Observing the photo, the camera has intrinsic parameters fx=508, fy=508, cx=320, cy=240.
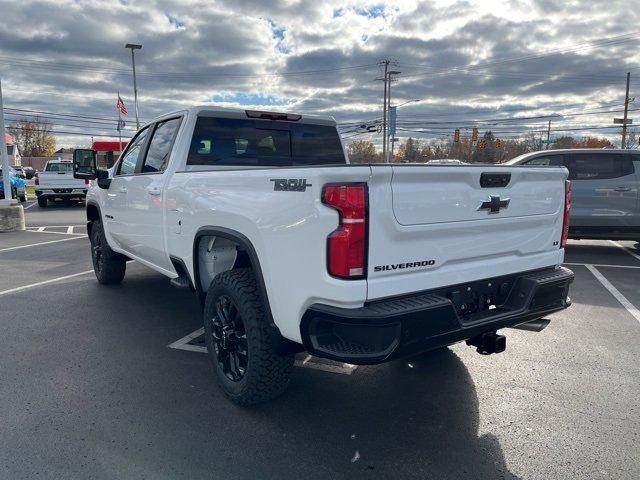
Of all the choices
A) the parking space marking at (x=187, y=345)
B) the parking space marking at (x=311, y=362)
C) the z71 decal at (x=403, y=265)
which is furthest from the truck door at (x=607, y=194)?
the z71 decal at (x=403, y=265)

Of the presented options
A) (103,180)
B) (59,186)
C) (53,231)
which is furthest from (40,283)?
(59,186)

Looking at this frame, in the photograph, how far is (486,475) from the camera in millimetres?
2609

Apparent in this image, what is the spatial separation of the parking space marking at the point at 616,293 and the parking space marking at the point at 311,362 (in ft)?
10.8

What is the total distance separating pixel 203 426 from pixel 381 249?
5.23ft

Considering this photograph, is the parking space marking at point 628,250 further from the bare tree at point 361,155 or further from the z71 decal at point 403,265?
the z71 decal at point 403,265

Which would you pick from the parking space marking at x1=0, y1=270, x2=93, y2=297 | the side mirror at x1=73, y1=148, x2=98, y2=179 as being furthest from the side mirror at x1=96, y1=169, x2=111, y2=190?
the parking space marking at x1=0, y1=270, x2=93, y2=297

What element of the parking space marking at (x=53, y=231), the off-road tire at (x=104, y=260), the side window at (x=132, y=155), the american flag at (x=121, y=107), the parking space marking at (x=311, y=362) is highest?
the american flag at (x=121, y=107)

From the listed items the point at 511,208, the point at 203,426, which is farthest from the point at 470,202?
the point at 203,426

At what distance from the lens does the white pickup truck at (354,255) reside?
247 cm

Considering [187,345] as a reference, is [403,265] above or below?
above

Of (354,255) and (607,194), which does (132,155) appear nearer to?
(354,255)

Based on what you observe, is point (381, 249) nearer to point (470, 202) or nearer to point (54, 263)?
point (470, 202)

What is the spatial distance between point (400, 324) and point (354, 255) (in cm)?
41

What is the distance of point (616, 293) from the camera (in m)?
6.30
